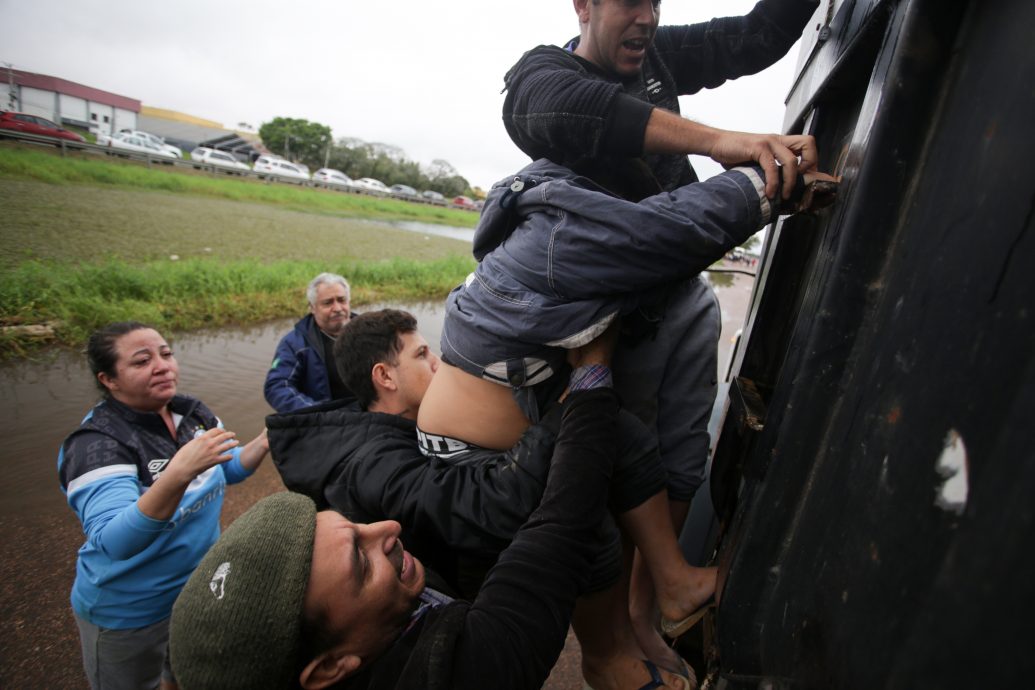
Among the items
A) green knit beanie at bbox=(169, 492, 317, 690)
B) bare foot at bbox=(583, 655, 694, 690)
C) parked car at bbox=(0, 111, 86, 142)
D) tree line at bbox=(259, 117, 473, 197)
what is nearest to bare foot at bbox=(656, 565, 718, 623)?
bare foot at bbox=(583, 655, 694, 690)

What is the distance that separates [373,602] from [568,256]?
1006mm

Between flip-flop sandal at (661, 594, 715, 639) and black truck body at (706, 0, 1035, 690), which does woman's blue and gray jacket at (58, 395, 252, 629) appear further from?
black truck body at (706, 0, 1035, 690)

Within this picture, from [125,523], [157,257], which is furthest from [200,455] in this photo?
[157,257]

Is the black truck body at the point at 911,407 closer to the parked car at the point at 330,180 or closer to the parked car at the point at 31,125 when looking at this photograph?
the parked car at the point at 31,125

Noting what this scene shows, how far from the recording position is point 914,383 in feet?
2.17

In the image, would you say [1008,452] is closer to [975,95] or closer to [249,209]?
[975,95]

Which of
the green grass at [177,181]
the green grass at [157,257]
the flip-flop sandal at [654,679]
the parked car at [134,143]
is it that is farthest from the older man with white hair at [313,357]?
the parked car at [134,143]

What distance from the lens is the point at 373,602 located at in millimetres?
1332

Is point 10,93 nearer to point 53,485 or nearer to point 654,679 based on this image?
point 53,485

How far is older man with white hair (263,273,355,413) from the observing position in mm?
3885

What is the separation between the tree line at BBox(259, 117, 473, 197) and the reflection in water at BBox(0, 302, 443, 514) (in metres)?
52.6

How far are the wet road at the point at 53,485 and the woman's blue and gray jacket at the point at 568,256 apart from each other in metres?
2.53

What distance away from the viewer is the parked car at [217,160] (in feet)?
109

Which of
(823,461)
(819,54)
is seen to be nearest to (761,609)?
(823,461)
